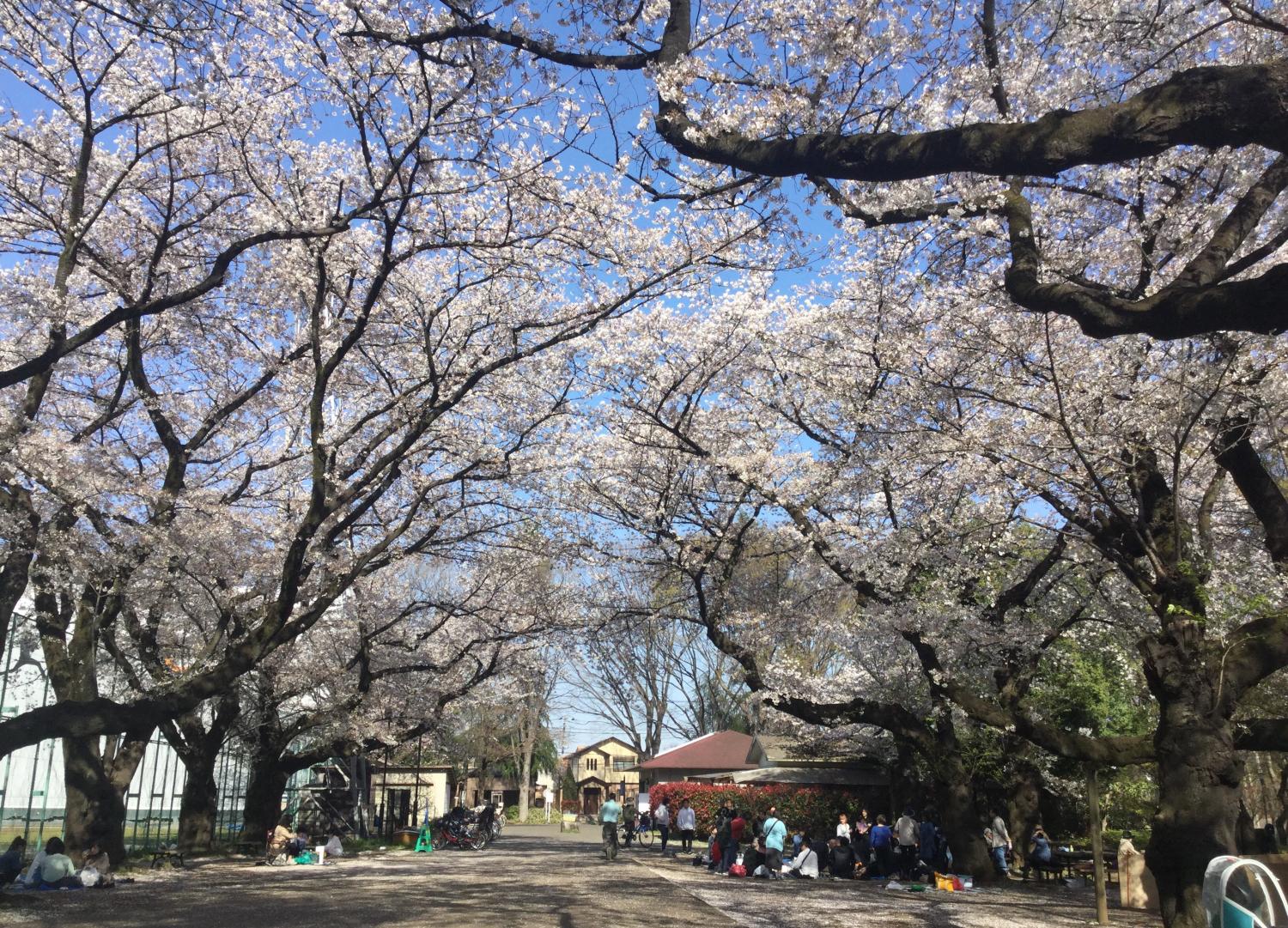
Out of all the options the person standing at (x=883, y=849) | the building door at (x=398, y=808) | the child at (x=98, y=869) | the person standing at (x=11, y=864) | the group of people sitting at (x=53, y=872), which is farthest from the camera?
the building door at (x=398, y=808)

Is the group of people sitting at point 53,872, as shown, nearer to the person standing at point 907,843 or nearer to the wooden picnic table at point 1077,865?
the person standing at point 907,843

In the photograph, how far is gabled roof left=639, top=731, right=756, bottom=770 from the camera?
3294cm

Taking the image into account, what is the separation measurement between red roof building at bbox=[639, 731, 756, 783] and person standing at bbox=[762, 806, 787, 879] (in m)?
14.4

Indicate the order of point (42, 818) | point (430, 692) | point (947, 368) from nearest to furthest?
point (947, 368), point (42, 818), point (430, 692)

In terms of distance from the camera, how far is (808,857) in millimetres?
17438

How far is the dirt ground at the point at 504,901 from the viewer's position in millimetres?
10062

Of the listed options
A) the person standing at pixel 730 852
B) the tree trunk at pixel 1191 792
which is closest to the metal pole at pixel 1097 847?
the tree trunk at pixel 1191 792

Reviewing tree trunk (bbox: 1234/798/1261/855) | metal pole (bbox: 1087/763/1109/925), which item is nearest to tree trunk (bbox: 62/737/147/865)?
metal pole (bbox: 1087/763/1109/925)

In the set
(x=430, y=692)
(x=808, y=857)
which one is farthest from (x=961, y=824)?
(x=430, y=692)

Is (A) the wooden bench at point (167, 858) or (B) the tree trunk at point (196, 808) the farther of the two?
(B) the tree trunk at point (196, 808)

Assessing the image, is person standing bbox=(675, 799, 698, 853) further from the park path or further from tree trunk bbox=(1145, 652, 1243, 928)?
tree trunk bbox=(1145, 652, 1243, 928)

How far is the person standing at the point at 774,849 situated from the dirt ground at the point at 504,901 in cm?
68

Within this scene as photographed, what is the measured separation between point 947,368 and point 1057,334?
156cm

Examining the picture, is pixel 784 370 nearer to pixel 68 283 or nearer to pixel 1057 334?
pixel 1057 334
